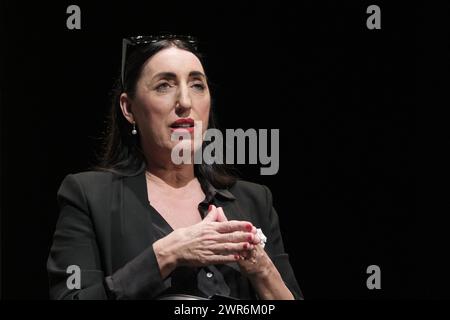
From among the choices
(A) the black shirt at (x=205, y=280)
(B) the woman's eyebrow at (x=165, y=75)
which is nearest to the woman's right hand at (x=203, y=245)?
(A) the black shirt at (x=205, y=280)

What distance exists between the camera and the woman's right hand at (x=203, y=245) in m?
2.02

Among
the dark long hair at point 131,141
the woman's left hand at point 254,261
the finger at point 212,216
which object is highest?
the dark long hair at point 131,141

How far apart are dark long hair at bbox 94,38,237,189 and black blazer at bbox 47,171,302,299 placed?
0.19 feet

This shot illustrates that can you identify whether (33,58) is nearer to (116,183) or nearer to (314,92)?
(116,183)

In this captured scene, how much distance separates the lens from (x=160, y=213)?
7.34 feet

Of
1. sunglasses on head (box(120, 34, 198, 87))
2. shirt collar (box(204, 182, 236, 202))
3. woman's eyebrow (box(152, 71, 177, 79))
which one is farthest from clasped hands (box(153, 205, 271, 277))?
sunglasses on head (box(120, 34, 198, 87))

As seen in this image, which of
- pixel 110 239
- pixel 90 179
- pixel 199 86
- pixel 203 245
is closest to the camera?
pixel 203 245

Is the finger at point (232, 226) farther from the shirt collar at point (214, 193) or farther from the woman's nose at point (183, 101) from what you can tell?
the woman's nose at point (183, 101)

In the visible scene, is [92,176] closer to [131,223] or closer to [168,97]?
[131,223]

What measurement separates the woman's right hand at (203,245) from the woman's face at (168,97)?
1.22 ft

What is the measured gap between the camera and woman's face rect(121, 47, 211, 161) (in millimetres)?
2279

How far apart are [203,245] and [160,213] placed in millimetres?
270

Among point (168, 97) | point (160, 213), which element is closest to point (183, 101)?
point (168, 97)

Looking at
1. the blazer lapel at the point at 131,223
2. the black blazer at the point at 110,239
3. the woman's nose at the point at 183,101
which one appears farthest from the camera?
the woman's nose at the point at 183,101
